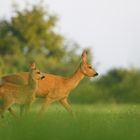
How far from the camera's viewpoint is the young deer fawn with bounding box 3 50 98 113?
1234cm

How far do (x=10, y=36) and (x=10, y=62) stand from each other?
17.3ft

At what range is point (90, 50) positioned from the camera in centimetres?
4250

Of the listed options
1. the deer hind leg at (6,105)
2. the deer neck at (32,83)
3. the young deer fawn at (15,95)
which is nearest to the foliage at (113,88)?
the deer neck at (32,83)

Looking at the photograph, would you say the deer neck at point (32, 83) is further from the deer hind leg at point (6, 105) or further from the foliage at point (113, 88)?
the foliage at point (113, 88)

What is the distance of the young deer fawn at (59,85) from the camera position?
12344 mm

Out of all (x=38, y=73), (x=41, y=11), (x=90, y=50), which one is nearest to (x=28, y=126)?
(x=38, y=73)

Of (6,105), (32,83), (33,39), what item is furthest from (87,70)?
(33,39)

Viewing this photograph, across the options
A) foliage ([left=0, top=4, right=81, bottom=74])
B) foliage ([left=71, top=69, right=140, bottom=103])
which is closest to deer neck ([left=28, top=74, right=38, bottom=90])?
foliage ([left=71, top=69, right=140, bottom=103])

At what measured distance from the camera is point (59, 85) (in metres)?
12.6

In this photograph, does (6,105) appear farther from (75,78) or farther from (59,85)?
(75,78)

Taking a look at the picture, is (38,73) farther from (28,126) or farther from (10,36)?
(10,36)

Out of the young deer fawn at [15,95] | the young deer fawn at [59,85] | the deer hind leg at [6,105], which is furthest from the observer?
the young deer fawn at [59,85]

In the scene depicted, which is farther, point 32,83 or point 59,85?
point 59,85

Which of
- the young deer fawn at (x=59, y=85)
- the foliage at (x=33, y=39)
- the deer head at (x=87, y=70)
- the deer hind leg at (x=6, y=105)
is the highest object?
the foliage at (x=33, y=39)
